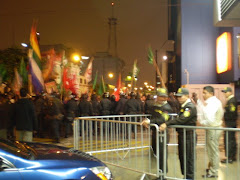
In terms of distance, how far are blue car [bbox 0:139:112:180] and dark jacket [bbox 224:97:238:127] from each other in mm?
4184

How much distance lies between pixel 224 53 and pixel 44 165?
19.6 metres

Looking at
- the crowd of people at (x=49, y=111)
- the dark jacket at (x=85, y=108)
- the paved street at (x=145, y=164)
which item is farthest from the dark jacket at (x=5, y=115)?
the dark jacket at (x=85, y=108)

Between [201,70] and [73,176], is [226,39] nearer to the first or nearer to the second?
[201,70]

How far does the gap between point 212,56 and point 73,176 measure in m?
22.5

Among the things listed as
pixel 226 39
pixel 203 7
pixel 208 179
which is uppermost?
pixel 203 7

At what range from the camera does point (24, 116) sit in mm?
6973

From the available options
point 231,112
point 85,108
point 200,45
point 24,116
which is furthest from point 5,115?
point 200,45

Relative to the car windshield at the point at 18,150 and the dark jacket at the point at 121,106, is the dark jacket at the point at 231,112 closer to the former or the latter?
the car windshield at the point at 18,150

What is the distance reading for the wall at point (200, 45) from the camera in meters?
24.1

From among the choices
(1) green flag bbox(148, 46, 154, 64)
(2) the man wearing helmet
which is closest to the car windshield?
(2) the man wearing helmet

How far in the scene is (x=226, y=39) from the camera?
20.2 metres

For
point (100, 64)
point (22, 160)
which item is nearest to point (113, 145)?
point (22, 160)

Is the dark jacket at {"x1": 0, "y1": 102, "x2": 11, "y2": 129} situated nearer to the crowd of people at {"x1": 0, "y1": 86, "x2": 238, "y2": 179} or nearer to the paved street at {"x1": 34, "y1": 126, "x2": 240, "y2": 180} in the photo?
the crowd of people at {"x1": 0, "y1": 86, "x2": 238, "y2": 179}

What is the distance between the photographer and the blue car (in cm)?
352
